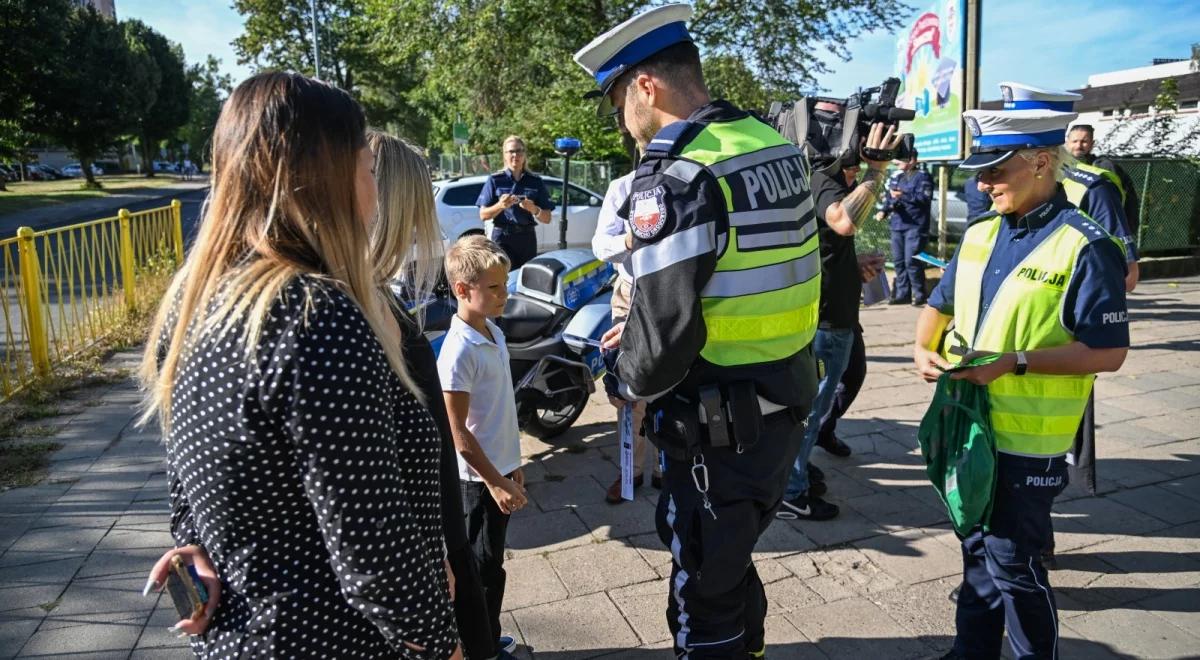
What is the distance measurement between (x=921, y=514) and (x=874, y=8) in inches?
653

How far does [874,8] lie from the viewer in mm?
17562

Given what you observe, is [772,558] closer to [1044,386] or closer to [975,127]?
[1044,386]

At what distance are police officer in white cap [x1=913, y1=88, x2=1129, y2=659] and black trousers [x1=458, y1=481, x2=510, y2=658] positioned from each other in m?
1.57

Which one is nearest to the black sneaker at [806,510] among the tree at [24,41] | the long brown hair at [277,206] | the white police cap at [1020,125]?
the white police cap at [1020,125]

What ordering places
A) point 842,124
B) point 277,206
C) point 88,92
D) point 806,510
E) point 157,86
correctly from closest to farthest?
point 277,206
point 842,124
point 806,510
point 88,92
point 157,86

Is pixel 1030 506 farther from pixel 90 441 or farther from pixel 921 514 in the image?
pixel 90 441

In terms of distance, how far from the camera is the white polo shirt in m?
2.57

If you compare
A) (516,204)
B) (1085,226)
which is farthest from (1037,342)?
(516,204)

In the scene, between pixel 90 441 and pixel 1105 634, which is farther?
pixel 90 441

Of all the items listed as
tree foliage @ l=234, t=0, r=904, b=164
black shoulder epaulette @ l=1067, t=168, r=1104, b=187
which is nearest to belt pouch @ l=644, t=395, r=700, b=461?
black shoulder epaulette @ l=1067, t=168, r=1104, b=187

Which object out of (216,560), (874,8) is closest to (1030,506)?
(216,560)

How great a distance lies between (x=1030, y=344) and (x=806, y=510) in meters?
1.71

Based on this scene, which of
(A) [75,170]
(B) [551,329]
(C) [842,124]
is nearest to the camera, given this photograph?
(C) [842,124]

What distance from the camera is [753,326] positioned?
7.03ft
